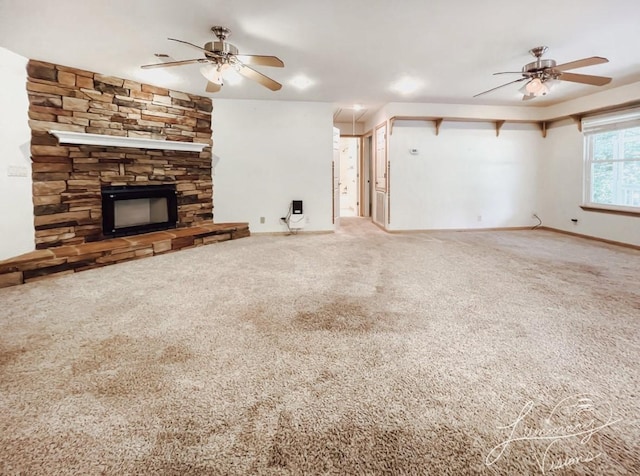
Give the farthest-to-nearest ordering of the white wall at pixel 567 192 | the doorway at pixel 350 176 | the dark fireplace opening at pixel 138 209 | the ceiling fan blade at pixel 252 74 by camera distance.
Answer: the doorway at pixel 350 176, the white wall at pixel 567 192, the dark fireplace opening at pixel 138 209, the ceiling fan blade at pixel 252 74

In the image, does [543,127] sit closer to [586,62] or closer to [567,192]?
[567,192]

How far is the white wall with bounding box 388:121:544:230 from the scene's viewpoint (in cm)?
658

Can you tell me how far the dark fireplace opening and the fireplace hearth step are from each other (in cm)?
12

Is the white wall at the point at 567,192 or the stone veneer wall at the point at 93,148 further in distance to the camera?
the white wall at the point at 567,192

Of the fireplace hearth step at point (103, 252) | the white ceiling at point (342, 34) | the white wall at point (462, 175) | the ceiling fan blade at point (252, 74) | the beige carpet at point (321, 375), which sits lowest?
the beige carpet at point (321, 375)

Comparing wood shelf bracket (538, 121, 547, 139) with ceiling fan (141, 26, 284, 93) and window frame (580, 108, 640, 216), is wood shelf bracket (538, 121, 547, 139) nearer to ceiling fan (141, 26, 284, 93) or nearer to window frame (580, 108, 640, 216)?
window frame (580, 108, 640, 216)

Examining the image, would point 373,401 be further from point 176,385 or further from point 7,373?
point 7,373

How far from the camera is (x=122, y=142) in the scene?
4664 mm

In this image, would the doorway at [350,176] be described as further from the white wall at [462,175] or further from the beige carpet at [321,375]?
the beige carpet at [321,375]

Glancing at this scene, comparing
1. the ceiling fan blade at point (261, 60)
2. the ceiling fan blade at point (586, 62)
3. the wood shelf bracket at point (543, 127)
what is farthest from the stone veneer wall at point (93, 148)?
the wood shelf bracket at point (543, 127)

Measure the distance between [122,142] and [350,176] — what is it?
6931mm

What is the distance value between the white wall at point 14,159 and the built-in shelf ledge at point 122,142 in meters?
0.34

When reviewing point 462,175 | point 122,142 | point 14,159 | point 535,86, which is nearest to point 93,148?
point 122,142

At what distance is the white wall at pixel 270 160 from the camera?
6.07 m
